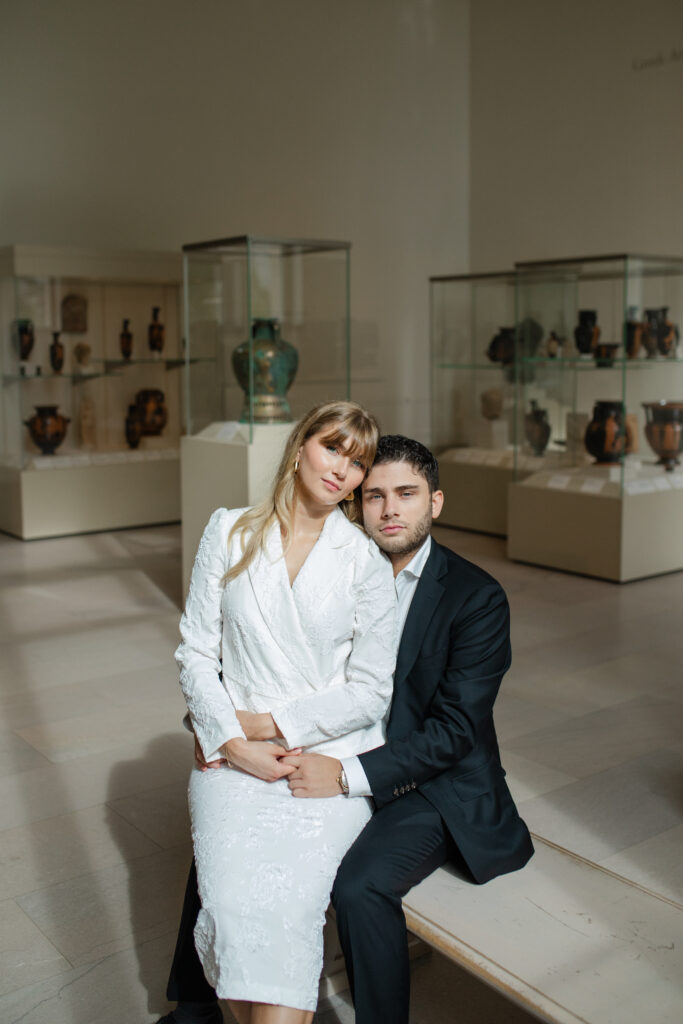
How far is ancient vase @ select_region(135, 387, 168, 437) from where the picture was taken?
31.8 ft

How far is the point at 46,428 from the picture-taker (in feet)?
29.6

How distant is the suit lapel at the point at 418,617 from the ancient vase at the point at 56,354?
23.7 feet

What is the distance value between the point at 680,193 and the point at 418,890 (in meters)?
8.49

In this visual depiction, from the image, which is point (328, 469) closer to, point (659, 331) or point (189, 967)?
point (189, 967)

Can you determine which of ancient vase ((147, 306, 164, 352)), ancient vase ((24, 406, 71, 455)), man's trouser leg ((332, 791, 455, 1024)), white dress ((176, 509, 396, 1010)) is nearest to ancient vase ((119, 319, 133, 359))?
ancient vase ((147, 306, 164, 352))

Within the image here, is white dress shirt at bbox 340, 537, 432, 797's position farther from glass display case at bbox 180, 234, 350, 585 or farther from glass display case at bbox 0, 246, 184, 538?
glass display case at bbox 0, 246, 184, 538

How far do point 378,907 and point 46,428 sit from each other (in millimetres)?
7497

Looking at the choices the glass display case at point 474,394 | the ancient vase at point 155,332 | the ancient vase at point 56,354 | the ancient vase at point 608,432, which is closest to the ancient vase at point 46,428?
the ancient vase at point 56,354

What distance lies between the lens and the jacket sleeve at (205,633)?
2469 mm

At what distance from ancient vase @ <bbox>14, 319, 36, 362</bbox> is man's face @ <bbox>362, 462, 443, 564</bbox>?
23.0ft

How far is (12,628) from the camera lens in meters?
5.99

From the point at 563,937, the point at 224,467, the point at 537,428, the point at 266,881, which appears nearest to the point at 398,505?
the point at 266,881

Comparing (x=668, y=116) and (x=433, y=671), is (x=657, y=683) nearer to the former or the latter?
(x=433, y=671)

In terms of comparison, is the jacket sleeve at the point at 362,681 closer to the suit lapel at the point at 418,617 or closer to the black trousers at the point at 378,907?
the suit lapel at the point at 418,617
